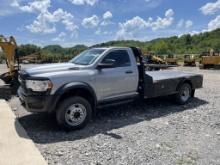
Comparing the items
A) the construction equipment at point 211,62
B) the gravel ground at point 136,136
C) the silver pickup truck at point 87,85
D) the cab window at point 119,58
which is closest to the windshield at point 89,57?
the silver pickup truck at point 87,85

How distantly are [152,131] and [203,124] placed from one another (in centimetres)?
145

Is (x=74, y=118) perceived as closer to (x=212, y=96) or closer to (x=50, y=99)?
(x=50, y=99)

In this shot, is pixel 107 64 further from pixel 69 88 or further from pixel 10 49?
pixel 10 49

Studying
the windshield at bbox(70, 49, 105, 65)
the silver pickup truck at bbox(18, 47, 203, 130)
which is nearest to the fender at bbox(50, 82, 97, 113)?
the silver pickup truck at bbox(18, 47, 203, 130)

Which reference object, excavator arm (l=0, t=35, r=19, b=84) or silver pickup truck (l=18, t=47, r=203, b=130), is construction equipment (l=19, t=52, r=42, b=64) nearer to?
excavator arm (l=0, t=35, r=19, b=84)

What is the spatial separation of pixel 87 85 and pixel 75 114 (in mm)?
732

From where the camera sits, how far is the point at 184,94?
974cm

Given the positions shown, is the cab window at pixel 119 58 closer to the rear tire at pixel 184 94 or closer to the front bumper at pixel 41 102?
the front bumper at pixel 41 102

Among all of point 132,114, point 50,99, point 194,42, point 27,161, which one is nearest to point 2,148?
point 27,161

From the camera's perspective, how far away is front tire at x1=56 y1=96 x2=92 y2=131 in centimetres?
669

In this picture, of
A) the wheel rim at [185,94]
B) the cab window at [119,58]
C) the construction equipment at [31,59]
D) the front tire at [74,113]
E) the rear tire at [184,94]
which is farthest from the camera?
the construction equipment at [31,59]

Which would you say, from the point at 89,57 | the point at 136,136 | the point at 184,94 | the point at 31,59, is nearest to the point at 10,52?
the point at 89,57

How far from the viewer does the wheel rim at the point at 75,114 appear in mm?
6801

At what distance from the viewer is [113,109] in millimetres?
8867
